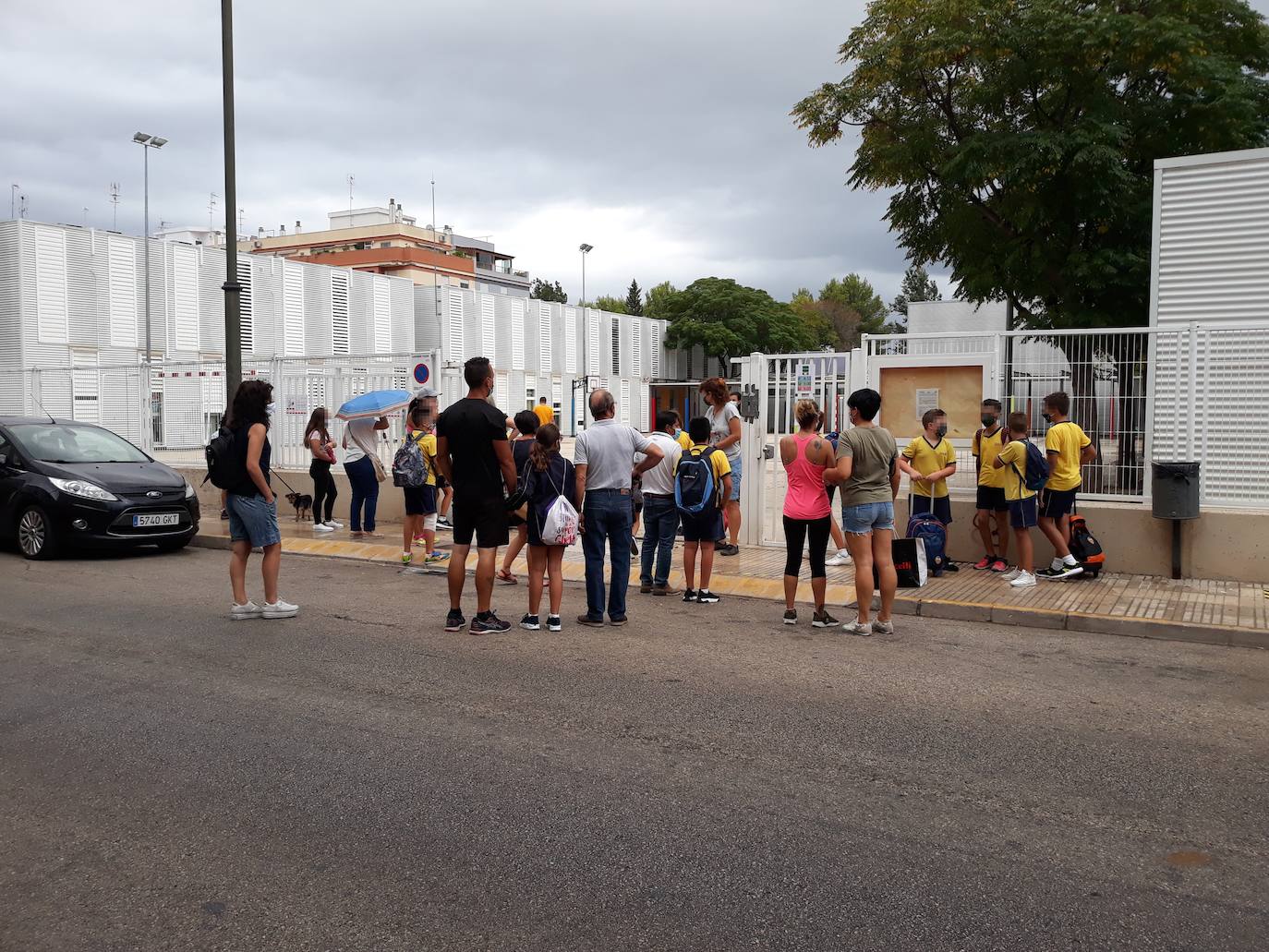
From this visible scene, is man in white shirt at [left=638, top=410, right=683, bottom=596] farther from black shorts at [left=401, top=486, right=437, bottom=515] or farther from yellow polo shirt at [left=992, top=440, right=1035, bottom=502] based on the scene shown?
yellow polo shirt at [left=992, top=440, right=1035, bottom=502]

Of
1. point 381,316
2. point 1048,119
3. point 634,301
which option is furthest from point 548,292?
point 1048,119

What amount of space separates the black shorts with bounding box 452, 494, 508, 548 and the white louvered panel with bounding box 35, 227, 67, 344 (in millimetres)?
36500

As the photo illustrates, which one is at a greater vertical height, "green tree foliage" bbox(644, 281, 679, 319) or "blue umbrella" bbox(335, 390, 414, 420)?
"green tree foliage" bbox(644, 281, 679, 319)

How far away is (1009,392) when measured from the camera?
422 inches

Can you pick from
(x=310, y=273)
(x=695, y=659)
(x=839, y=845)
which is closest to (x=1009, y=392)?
(x=695, y=659)

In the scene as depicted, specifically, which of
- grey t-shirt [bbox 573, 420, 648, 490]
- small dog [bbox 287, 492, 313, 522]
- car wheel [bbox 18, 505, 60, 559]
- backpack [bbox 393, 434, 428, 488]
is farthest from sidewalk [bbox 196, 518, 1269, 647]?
small dog [bbox 287, 492, 313, 522]

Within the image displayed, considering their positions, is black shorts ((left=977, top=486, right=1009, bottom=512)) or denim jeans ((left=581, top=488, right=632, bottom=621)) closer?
denim jeans ((left=581, top=488, right=632, bottom=621))

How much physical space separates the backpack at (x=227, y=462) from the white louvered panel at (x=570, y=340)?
52.6 metres

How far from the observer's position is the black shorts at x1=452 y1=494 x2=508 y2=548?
7.45m

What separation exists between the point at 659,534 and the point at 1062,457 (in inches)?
151

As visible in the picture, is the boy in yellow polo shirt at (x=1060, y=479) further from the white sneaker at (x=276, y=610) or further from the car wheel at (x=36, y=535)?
the car wheel at (x=36, y=535)

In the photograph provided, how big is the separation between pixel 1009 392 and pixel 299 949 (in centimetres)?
930

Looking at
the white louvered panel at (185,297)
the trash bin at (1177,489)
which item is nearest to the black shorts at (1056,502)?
the trash bin at (1177,489)

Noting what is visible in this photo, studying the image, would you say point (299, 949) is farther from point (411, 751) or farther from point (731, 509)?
point (731, 509)
